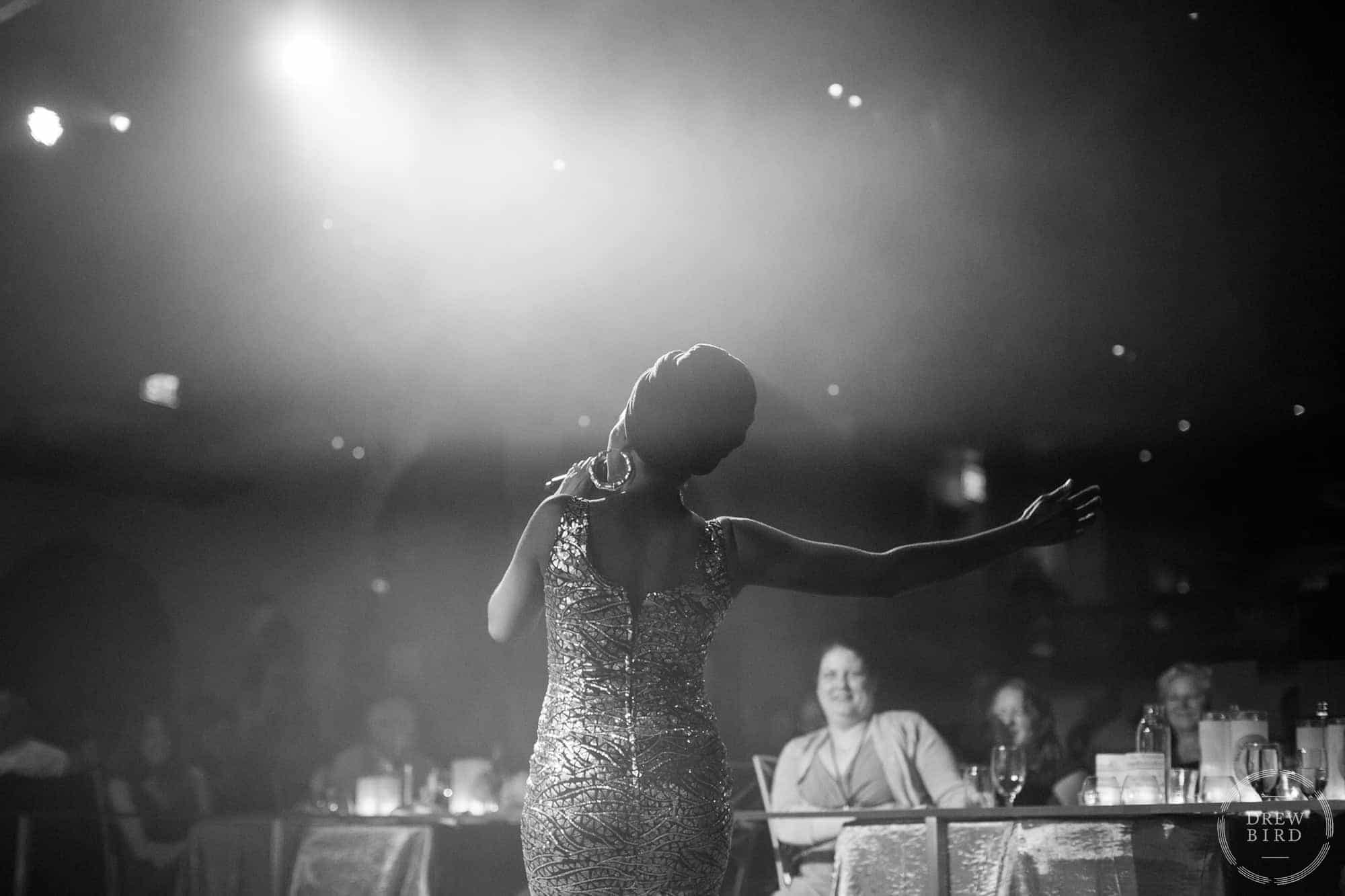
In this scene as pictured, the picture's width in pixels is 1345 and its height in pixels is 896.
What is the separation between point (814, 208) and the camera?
5.40m

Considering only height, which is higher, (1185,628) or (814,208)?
(814,208)

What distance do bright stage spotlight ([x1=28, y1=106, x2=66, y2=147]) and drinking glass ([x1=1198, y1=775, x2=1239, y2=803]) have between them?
15.4ft

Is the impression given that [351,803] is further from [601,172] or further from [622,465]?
[622,465]

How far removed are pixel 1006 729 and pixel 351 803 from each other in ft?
7.79

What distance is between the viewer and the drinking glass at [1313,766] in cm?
276

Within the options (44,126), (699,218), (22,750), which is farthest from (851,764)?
(44,126)

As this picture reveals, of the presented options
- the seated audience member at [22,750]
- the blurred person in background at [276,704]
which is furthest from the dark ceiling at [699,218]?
the seated audience member at [22,750]

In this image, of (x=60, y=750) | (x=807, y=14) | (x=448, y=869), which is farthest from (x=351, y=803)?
(x=807, y=14)

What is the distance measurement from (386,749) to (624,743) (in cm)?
400

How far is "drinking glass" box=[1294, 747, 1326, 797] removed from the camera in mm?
2764

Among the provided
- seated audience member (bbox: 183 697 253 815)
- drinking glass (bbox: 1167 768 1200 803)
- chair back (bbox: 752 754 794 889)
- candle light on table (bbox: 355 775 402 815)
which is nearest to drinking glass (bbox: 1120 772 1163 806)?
drinking glass (bbox: 1167 768 1200 803)

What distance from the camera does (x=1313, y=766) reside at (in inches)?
111

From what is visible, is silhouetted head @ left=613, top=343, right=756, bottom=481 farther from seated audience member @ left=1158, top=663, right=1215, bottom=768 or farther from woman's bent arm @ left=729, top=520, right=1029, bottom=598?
seated audience member @ left=1158, top=663, right=1215, bottom=768

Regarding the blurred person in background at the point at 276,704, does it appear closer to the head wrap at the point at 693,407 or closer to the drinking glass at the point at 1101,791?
the drinking glass at the point at 1101,791
